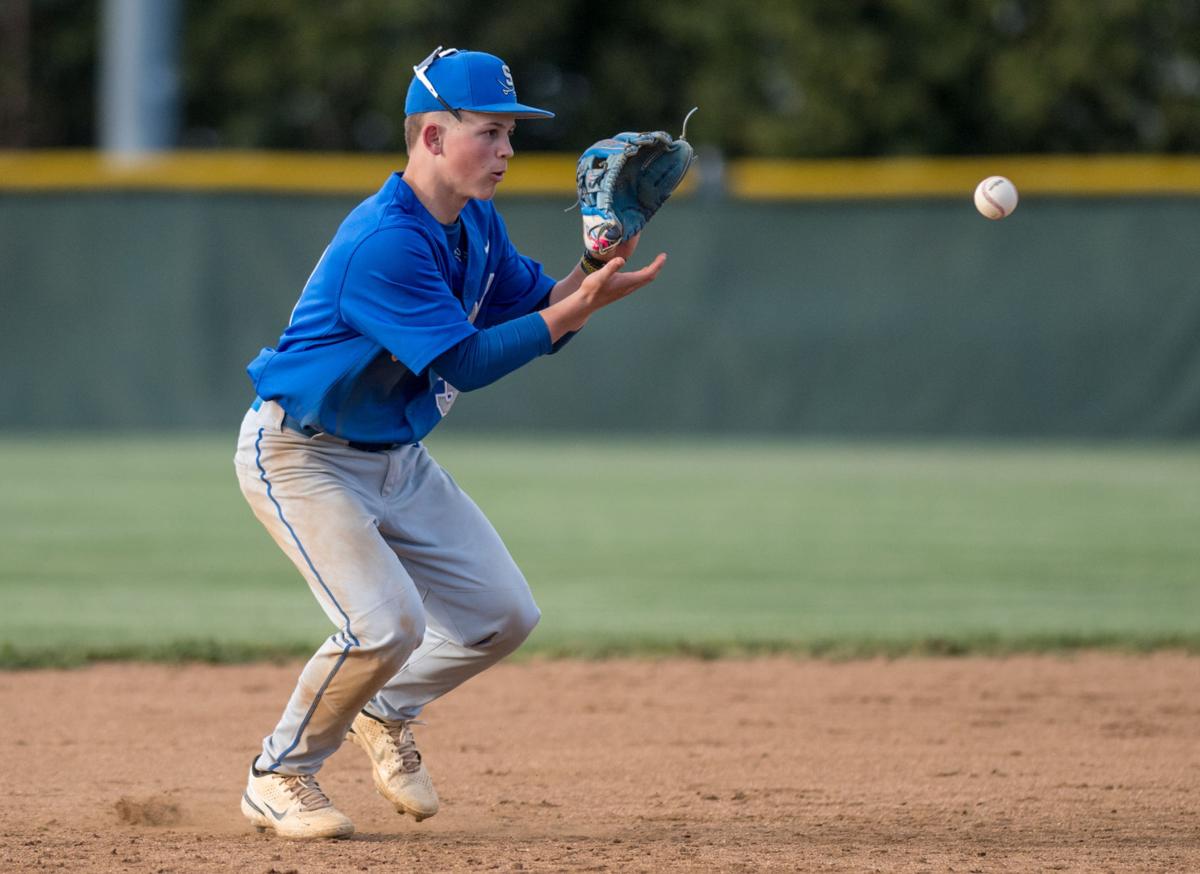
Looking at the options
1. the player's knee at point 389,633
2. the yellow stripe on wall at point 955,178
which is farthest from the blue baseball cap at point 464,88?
the yellow stripe on wall at point 955,178

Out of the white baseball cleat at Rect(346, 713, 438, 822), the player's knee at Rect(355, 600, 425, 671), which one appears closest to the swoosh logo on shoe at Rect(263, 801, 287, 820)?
the white baseball cleat at Rect(346, 713, 438, 822)

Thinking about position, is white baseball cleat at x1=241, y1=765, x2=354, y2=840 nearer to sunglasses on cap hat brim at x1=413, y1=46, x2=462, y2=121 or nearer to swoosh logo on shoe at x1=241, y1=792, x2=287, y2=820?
swoosh logo on shoe at x1=241, y1=792, x2=287, y2=820

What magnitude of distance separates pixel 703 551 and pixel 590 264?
507 cm

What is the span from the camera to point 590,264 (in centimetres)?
441

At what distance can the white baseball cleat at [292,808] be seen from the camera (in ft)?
13.2

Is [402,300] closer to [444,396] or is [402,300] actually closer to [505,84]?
[444,396]

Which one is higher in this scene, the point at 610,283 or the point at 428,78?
the point at 428,78

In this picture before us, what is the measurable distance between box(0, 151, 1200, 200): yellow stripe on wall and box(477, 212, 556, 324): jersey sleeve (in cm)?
1006

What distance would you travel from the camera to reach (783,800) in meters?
4.47

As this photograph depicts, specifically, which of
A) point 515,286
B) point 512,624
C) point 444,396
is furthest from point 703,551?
point 444,396

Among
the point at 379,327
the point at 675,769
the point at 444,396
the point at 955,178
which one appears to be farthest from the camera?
the point at 955,178

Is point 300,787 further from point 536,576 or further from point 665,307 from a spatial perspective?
point 665,307

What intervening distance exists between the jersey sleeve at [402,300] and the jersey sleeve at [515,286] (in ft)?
1.78

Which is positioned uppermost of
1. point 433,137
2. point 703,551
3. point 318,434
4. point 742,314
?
point 433,137
